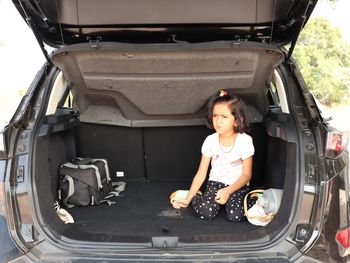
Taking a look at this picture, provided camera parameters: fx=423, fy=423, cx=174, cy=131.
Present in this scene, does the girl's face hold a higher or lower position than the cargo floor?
higher

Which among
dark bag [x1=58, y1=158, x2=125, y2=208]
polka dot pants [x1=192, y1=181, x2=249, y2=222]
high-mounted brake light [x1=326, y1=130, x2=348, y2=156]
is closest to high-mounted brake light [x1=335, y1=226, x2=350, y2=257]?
high-mounted brake light [x1=326, y1=130, x2=348, y2=156]

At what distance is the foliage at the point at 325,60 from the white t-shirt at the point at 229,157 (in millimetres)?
6909

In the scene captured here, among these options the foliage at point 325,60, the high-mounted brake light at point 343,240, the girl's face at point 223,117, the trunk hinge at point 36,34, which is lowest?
the foliage at point 325,60

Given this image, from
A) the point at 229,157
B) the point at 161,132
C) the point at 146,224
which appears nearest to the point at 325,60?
the point at 161,132

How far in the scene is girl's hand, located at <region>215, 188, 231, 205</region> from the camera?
264cm

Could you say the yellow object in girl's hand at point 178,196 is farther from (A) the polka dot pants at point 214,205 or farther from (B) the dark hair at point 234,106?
(B) the dark hair at point 234,106

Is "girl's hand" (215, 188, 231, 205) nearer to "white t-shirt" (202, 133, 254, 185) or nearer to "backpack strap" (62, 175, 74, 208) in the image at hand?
"white t-shirt" (202, 133, 254, 185)

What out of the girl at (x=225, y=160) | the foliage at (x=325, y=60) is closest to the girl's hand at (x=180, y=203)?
the girl at (x=225, y=160)

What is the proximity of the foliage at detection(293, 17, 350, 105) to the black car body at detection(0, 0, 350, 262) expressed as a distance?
6.55 metres

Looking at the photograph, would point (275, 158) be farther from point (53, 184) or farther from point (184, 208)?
point (53, 184)

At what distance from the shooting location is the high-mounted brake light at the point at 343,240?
195cm

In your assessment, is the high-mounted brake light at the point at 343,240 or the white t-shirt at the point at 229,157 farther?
the white t-shirt at the point at 229,157

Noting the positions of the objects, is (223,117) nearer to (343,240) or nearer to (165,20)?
(165,20)

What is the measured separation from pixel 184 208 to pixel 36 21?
1.48 metres
